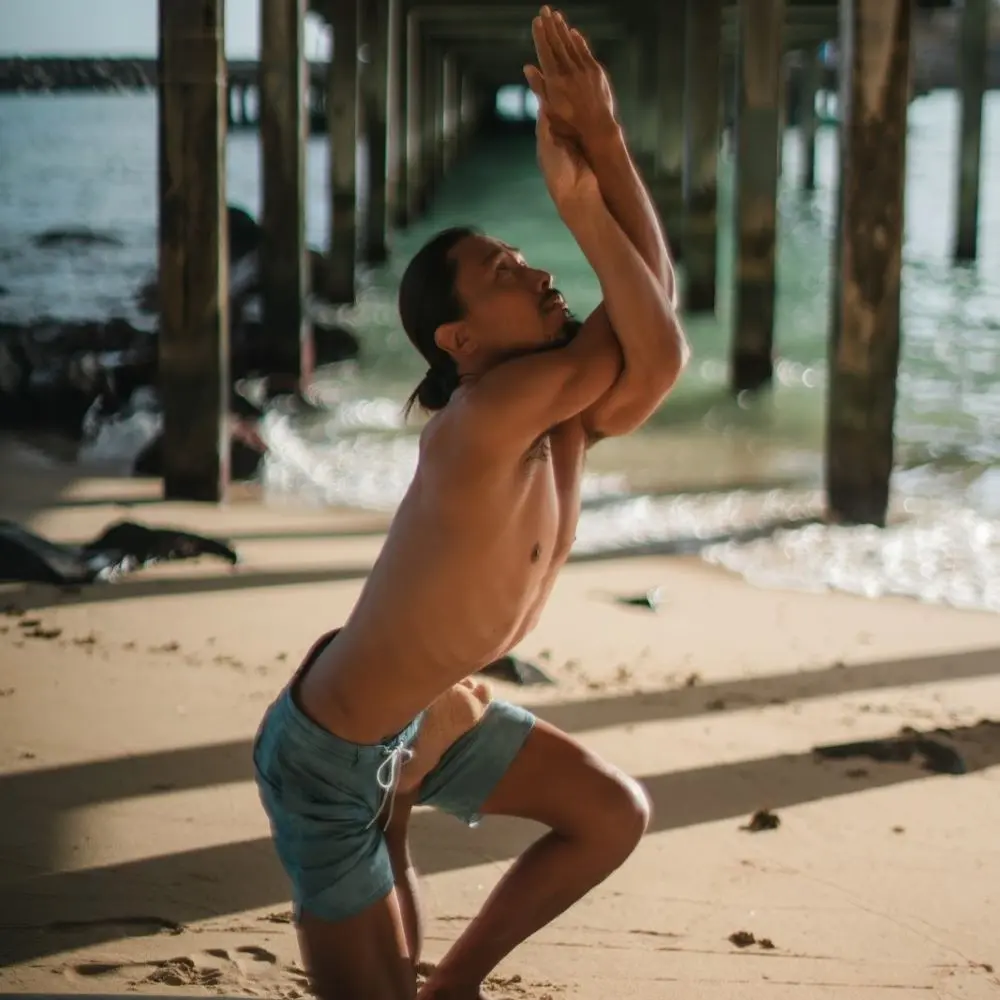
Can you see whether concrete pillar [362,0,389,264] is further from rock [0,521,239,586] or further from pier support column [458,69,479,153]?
pier support column [458,69,479,153]

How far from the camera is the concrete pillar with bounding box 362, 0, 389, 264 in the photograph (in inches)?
667

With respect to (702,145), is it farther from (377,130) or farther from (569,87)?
(569,87)

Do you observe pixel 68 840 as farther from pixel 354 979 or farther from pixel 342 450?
pixel 342 450

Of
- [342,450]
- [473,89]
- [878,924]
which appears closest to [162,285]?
[342,450]

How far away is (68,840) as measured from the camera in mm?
2859

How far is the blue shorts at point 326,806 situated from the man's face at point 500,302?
48 cm

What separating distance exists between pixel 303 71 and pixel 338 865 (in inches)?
347

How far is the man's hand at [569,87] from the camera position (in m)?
1.99

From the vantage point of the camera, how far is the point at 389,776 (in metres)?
2.02

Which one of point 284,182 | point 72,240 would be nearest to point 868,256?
point 284,182

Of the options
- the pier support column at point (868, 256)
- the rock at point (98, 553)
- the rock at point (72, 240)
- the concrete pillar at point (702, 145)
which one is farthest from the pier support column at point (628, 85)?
the rock at point (98, 553)

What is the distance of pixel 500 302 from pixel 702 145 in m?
13.2

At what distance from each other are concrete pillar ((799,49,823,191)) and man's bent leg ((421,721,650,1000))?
98.1ft

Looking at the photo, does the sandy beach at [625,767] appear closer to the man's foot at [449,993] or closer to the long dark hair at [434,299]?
the man's foot at [449,993]
